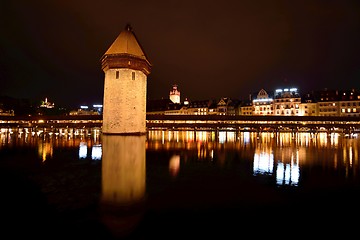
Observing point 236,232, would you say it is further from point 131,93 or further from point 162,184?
point 131,93

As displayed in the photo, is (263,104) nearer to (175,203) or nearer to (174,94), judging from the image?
(174,94)

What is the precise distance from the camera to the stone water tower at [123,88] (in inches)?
945

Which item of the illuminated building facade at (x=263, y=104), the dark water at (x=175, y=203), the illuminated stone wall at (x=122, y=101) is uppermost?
the illuminated building facade at (x=263, y=104)

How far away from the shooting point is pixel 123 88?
2408 cm

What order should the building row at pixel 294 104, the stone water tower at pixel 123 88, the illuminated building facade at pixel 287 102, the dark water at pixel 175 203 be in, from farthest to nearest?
the illuminated building facade at pixel 287 102
the building row at pixel 294 104
the stone water tower at pixel 123 88
the dark water at pixel 175 203

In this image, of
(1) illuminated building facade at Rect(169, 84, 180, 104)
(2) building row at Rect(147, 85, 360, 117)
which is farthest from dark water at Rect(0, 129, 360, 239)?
(1) illuminated building facade at Rect(169, 84, 180, 104)

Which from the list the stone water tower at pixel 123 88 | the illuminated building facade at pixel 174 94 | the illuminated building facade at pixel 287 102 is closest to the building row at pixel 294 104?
the illuminated building facade at pixel 287 102

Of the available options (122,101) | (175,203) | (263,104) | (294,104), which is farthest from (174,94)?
(175,203)

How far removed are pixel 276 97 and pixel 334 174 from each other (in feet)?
196

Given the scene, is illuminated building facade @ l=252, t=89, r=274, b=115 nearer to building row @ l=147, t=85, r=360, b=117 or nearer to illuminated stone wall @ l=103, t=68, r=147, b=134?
building row @ l=147, t=85, r=360, b=117

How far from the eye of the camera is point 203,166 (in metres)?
8.86

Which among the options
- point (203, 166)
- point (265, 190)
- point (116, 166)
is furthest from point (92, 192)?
point (203, 166)

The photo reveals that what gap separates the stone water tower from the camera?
24.0 metres

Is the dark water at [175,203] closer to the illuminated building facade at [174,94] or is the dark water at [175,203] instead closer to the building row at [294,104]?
the building row at [294,104]
